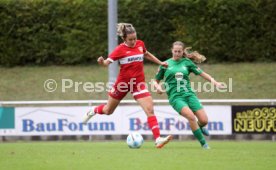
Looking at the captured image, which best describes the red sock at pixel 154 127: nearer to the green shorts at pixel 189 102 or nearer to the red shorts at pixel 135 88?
the red shorts at pixel 135 88

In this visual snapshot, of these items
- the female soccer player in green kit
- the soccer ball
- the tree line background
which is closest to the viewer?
the female soccer player in green kit

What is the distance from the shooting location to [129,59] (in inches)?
519

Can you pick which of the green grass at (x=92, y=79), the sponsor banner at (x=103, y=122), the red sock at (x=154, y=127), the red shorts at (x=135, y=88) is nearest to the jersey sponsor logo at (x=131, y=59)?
the red shorts at (x=135, y=88)

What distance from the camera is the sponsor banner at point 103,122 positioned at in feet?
62.0

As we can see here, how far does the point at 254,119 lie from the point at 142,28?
820cm

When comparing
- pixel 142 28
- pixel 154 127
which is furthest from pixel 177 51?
pixel 142 28

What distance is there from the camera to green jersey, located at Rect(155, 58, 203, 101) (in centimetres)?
1358

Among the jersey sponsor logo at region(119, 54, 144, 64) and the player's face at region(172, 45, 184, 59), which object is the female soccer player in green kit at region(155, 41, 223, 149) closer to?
the player's face at region(172, 45, 184, 59)

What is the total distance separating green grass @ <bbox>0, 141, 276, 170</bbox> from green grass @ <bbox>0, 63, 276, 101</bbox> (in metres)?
9.70

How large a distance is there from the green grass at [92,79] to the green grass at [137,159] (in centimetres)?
970

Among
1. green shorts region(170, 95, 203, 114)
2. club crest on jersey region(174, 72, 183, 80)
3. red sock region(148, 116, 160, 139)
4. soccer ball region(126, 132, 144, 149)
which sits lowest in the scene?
soccer ball region(126, 132, 144, 149)

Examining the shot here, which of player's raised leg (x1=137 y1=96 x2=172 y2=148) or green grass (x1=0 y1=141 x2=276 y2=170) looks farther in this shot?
player's raised leg (x1=137 y1=96 x2=172 y2=148)

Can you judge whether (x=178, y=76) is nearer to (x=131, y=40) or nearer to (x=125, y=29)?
(x=131, y=40)

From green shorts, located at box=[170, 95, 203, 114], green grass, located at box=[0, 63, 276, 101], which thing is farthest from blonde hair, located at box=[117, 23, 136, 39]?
green grass, located at box=[0, 63, 276, 101]
